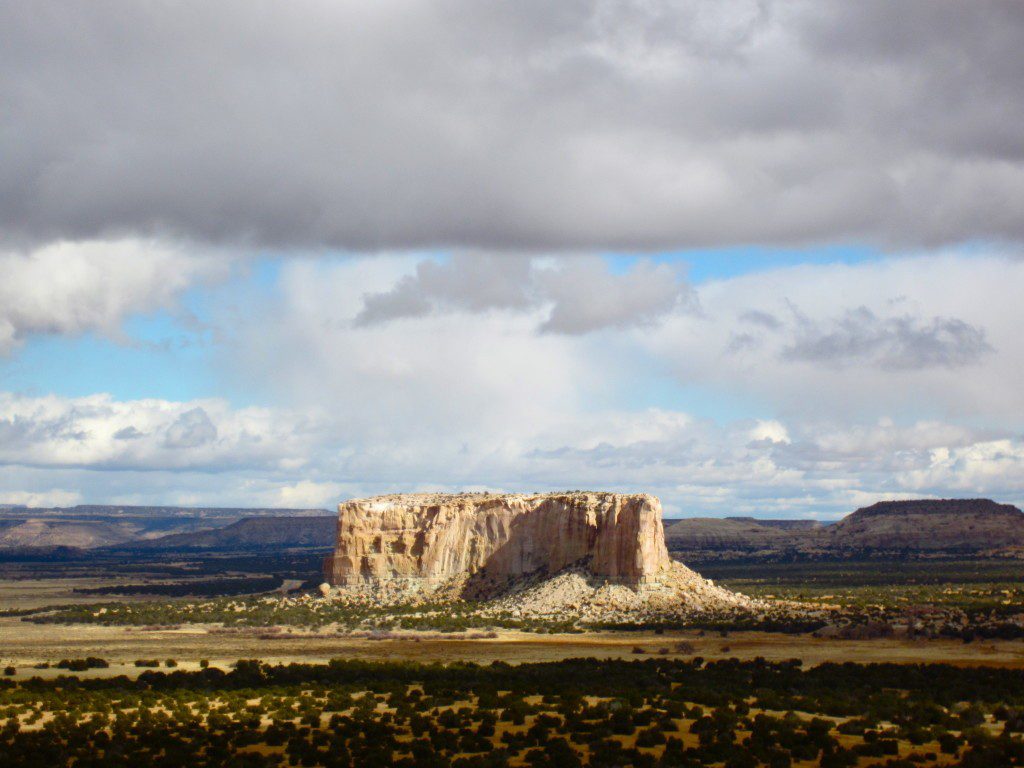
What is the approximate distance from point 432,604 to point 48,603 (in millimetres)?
57341

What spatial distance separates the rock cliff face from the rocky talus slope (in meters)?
0.09

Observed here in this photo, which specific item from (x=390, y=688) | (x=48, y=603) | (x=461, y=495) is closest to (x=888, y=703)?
(x=390, y=688)

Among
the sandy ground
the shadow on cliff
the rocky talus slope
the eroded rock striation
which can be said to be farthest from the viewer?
the shadow on cliff

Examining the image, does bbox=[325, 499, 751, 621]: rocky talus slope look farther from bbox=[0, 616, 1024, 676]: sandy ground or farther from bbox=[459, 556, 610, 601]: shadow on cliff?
bbox=[0, 616, 1024, 676]: sandy ground

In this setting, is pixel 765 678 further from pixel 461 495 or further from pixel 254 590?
pixel 254 590

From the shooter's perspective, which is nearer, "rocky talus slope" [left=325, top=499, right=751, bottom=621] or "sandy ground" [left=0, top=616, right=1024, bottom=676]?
"sandy ground" [left=0, top=616, right=1024, bottom=676]

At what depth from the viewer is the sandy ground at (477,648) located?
233ft

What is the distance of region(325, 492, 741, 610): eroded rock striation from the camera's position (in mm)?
99125

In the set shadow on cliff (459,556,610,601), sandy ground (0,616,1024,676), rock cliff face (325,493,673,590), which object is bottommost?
sandy ground (0,616,1024,676)

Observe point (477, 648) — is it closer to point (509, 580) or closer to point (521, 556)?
point (509, 580)

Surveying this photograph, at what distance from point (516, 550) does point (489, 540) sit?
8.95 feet

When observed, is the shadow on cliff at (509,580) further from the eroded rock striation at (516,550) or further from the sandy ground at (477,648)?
the sandy ground at (477,648)

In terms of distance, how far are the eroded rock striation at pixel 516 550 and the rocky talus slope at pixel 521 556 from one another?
0.09 meters

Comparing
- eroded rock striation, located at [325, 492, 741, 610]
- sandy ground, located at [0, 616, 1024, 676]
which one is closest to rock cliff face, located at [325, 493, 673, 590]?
eroded rock striation, located at [325, 492, 741, 610]
